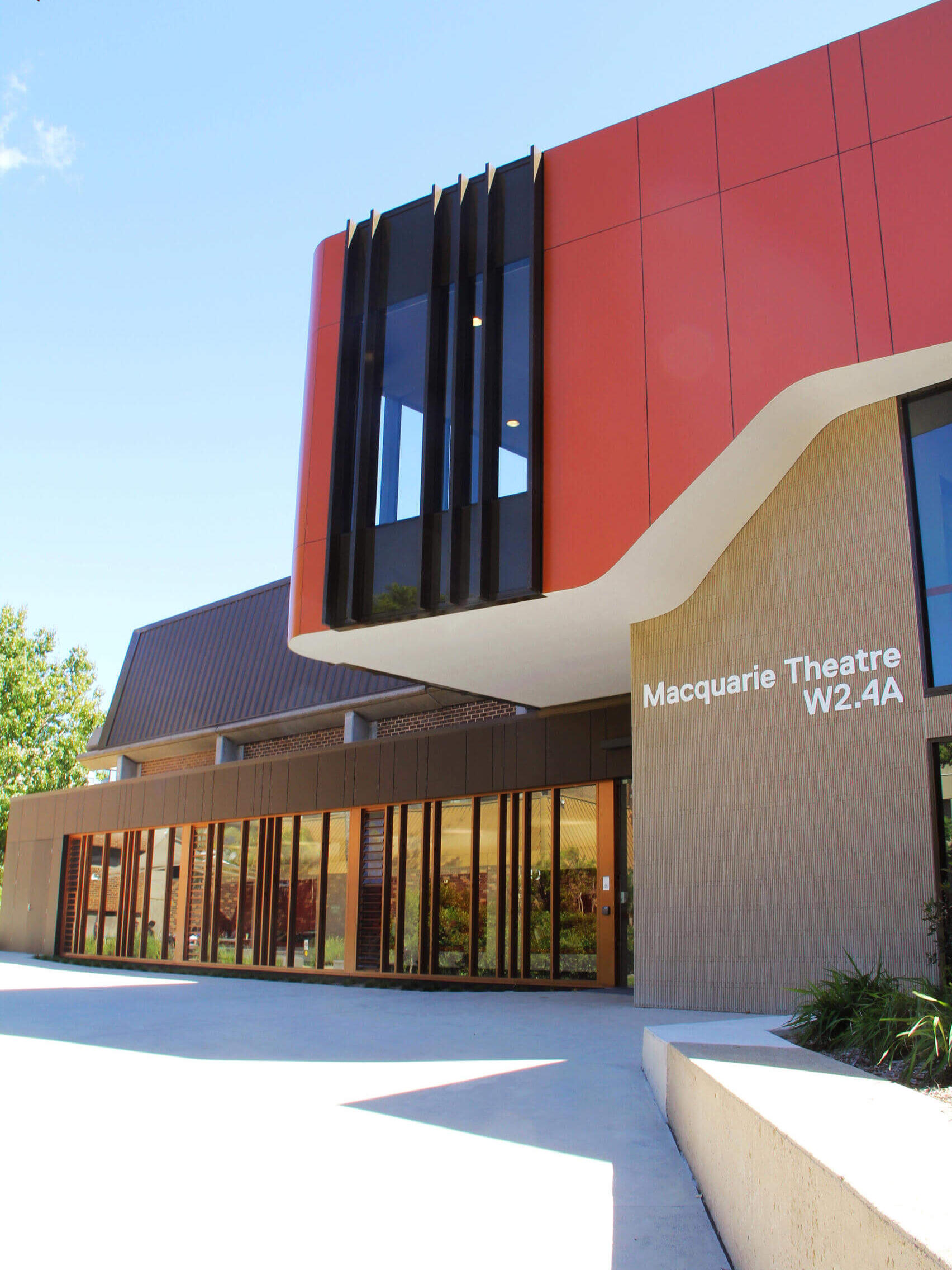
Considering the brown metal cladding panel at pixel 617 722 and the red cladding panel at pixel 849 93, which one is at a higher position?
the red cladding panel at pixel 849 93

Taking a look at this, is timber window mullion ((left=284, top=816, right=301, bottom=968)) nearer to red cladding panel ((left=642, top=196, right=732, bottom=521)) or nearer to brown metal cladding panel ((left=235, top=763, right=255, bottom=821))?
brown metal cladding panel ((left=235, top=763, right=255, bottom=821))

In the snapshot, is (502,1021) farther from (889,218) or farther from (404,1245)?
(889,218)

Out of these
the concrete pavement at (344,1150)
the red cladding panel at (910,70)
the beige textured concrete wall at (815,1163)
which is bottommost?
the concrete pavement at (344,1150)

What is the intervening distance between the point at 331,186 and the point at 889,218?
8247 millimetres

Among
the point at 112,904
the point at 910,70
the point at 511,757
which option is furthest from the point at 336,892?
the point at 910,70

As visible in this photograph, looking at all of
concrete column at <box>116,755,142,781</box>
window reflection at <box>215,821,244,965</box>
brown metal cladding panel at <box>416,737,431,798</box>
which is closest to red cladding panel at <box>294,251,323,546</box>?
brown metal cladding panel at <box>416,737,431,798</box>

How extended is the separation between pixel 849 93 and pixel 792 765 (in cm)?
621

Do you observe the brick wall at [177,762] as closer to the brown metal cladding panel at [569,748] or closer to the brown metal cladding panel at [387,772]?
the brown metal cladding panel at [387,772]

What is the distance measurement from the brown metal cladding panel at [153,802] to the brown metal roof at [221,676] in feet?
5.06

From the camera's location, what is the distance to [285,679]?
849 inches

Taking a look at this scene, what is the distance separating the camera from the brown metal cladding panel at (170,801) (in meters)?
21.9

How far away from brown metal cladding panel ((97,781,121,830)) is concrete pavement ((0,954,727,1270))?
48.3 feet

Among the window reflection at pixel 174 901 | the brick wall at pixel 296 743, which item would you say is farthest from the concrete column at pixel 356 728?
the window reflection at pixel 174 901

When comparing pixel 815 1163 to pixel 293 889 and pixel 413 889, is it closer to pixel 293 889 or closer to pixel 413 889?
pixel 413 889
